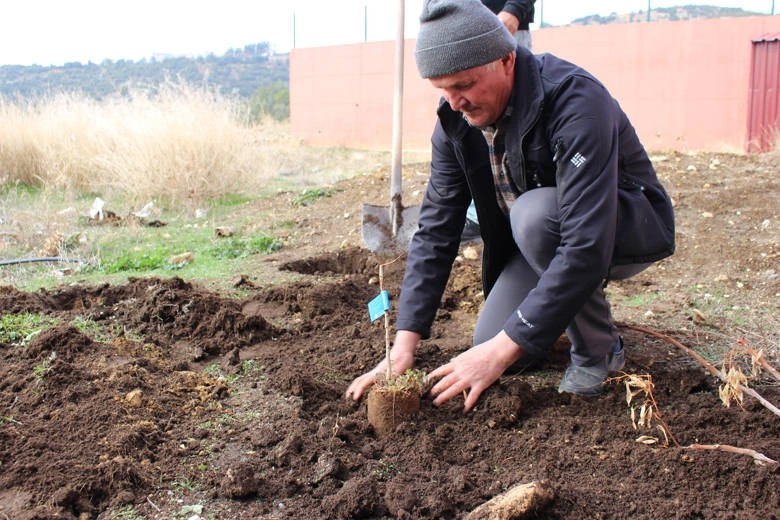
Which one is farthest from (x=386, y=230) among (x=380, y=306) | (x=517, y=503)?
(x=517, y=503)

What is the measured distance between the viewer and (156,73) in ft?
137

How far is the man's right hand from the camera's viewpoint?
2658 millimetres

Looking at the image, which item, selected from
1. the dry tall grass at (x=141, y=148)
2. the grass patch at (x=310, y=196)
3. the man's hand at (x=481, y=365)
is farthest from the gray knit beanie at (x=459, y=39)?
the dry tall grass at (x=141, y=148)

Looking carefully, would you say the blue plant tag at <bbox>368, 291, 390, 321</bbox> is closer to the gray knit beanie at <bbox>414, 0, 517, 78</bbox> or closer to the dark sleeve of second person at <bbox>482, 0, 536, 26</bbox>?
the gray knit beanie at <bbox>414, 0, 517, 78</bbox>

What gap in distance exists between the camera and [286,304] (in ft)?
13.5

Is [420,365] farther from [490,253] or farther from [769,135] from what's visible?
[769,135]

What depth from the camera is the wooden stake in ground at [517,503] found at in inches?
73.4

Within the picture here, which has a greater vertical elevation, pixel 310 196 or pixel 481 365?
pixel 310 196

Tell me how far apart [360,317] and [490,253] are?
3.45 ft

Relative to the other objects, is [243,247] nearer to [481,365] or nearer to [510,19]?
[510,19]

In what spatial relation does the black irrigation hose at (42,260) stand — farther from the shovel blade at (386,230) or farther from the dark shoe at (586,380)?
the dark shoe at (586,380)

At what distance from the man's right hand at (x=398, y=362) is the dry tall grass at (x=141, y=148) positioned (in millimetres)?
6203

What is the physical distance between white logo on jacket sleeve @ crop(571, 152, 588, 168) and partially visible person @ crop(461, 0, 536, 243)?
221cm

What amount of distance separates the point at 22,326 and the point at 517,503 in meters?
2.77
